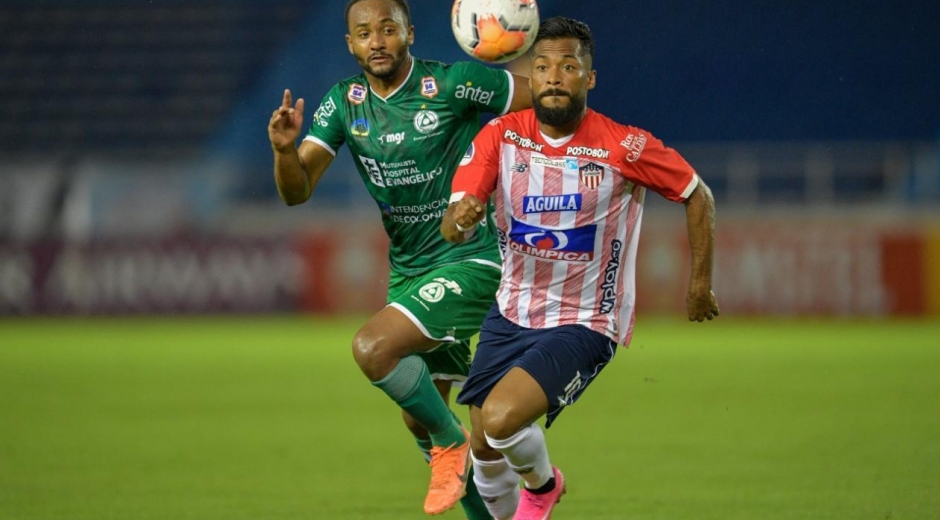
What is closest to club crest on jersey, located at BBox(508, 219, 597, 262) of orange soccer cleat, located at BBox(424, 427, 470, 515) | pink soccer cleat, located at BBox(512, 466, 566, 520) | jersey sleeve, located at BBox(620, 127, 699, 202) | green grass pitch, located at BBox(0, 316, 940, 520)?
jersey sleeve, located at BBox(620, 127, 699, 202)

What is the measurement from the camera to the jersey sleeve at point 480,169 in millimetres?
5207

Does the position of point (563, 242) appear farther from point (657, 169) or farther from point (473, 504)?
point (473, 504)

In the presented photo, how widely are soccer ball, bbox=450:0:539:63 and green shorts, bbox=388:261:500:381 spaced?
3.12 ft

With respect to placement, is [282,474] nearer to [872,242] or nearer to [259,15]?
[872,242]

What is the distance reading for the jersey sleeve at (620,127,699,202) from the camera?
5.19 m

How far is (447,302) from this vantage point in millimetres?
5770

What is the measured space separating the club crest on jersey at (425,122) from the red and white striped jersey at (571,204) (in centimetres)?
65

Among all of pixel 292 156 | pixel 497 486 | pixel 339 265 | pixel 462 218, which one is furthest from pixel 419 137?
pixel 339 265

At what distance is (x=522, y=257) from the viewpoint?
5.38 meters

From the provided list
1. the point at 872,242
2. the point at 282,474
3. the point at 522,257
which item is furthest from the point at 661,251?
the point at 522,257

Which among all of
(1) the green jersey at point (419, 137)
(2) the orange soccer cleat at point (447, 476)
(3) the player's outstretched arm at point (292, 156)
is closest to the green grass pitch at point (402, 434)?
(2) the orange soccer cleat at point (447, 476)

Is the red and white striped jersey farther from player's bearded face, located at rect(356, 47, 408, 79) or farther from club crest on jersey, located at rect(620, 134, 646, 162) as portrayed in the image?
player's bearded face, located at rect(356, 47, 408, 79)

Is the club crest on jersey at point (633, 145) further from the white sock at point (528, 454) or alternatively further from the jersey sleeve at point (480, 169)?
the white sock at point (528, 454)

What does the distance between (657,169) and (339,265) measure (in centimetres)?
1308
